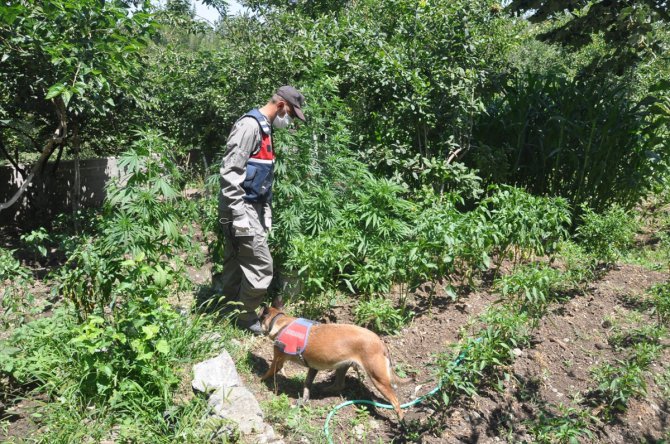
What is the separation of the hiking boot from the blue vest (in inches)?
43.0

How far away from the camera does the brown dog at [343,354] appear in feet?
12.5

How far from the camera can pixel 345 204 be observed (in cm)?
556

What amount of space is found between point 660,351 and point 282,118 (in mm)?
3623

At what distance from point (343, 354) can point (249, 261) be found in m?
1.34

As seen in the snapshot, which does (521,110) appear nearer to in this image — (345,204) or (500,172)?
(500,172)

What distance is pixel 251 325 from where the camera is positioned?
16.4 feet

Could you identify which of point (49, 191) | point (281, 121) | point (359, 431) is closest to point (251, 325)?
point (359, 431)

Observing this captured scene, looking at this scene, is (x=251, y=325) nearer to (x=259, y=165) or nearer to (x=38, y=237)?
(x=259, y=165)

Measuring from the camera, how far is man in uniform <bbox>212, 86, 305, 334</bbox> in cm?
448

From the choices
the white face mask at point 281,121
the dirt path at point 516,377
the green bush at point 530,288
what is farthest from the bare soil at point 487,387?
the white face mask at point 281,121

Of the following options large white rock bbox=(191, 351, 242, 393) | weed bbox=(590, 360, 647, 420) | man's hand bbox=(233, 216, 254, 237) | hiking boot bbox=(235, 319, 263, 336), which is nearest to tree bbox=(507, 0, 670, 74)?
weed bbox=(590, 360, 647, 420)

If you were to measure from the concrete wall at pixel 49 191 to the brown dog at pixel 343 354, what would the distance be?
4.37 m

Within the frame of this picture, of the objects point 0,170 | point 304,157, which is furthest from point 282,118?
point 0,170

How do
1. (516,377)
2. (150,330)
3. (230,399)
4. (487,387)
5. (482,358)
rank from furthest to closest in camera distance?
(516,377) < (487,387) < (482,358) < (230,399) < (150,330)
